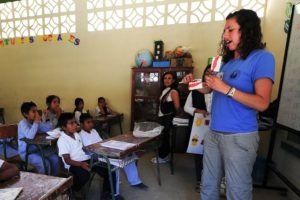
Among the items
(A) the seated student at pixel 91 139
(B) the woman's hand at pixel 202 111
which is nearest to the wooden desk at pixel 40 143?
(A) the seated student at pixel 91 139

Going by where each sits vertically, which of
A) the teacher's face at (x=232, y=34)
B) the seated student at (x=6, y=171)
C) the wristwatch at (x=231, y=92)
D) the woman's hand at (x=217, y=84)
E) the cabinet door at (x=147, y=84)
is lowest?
the seated student at (x=6, y=171)

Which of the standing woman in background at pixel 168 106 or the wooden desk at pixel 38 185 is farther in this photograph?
the standing woman in background at pixel 168 106

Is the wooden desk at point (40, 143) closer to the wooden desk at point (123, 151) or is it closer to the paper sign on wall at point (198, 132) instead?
the wooden desk at point (123, 151)

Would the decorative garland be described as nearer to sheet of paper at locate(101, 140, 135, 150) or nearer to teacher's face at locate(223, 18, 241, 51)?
sheet of paper at locate(101, 140, 135, 150)

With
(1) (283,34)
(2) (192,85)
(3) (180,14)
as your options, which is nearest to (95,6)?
(3) (180,14)

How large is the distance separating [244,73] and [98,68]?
3.96 m

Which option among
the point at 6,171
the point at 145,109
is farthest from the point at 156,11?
the point at 6,171

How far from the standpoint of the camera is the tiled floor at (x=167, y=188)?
2287 millimetres

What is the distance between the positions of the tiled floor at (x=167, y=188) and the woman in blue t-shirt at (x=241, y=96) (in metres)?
1.27

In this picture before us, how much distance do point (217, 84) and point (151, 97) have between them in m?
2.91

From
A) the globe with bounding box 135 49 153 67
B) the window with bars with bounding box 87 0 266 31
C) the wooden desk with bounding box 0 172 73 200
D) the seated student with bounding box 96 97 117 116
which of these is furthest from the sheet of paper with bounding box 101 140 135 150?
the window with bars with bounding box 87 0 266 31

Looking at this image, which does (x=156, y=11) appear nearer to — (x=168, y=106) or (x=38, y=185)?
(x=168, y=106)

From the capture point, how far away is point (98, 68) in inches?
Result: 183

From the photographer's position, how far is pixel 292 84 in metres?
1.92
